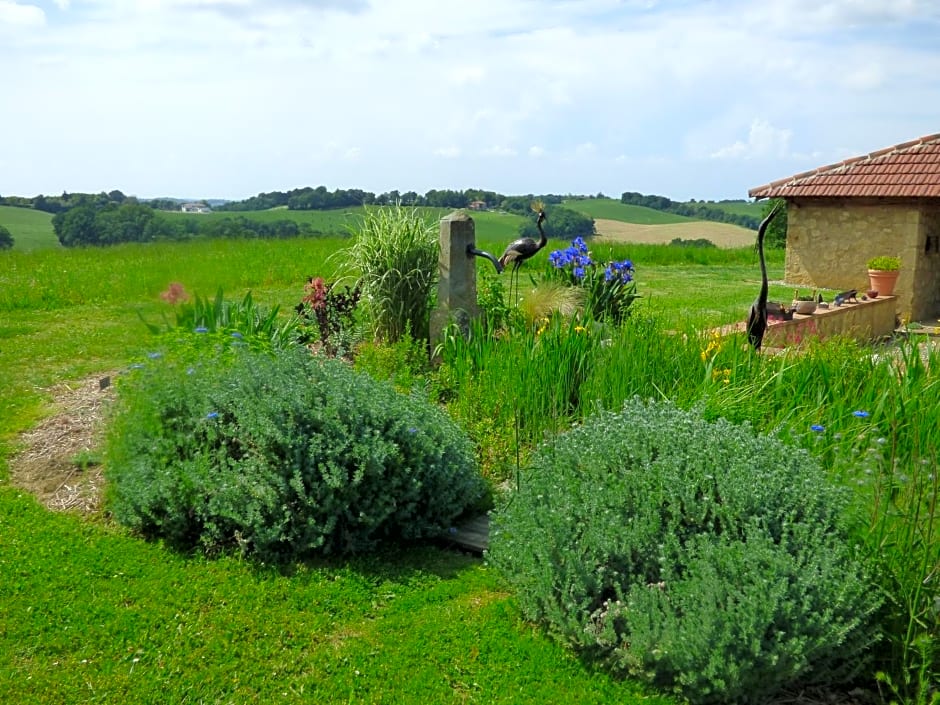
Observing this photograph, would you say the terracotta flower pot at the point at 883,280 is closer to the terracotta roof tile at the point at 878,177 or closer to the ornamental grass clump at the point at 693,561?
the terracotta roof tile at the point at 878,177

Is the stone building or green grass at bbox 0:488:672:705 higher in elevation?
the stone building

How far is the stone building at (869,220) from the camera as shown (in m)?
15.7

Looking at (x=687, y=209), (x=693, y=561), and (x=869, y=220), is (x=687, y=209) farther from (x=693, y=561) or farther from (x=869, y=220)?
(x=693, y=561)

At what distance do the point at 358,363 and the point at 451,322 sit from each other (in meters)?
0.89

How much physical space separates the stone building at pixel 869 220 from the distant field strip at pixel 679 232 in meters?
9.95

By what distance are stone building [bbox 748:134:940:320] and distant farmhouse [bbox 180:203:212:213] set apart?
42.4 feet

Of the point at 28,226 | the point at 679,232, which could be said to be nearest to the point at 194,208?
the point at 28,226

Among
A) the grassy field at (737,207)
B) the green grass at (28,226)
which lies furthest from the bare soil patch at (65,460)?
the grassy field at (737,207)

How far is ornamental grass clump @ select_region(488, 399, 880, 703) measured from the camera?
113 inches

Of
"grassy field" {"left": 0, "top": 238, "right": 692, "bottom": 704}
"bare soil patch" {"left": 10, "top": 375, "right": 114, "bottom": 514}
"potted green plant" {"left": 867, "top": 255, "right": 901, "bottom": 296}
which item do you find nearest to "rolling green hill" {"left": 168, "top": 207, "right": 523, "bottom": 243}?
"bare soil patch" {"left": 10, "top": 375, "right": 114, "bottom": 514}

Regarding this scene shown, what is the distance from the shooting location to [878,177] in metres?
16.2

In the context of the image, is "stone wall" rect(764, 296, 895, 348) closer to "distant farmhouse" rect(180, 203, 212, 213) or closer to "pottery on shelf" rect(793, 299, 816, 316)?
"pottery on shelf" rect(793, 299, 816, 316)

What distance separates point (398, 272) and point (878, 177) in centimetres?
1209

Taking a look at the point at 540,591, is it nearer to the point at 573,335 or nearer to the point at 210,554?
the point at 210,554
